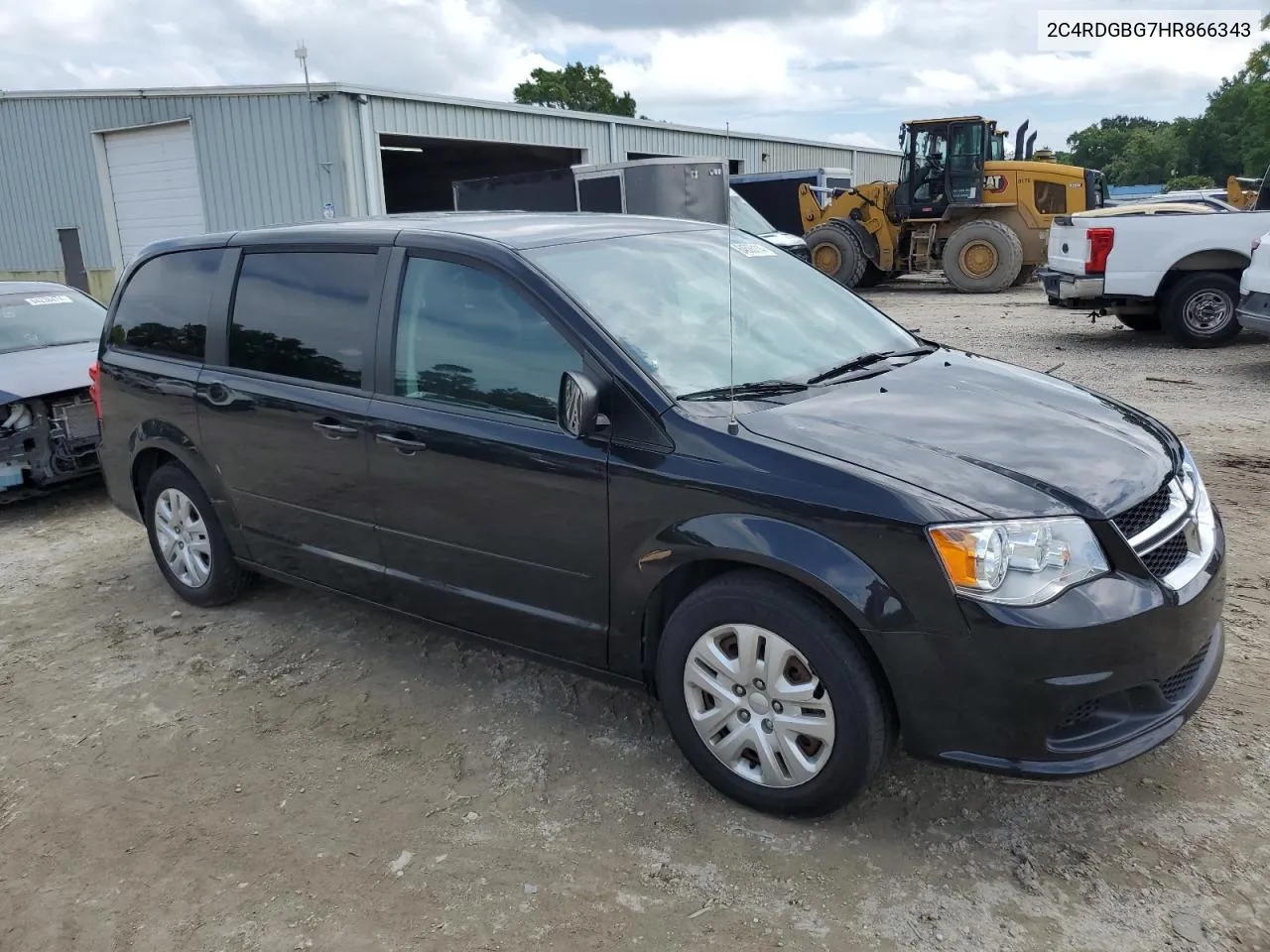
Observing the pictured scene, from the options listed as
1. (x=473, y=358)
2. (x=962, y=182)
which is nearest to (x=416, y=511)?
(x=473, y=358)

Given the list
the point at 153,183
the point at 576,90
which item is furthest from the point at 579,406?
the point at 576,90

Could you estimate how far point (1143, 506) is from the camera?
276 centimetres

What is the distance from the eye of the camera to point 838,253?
772 inches

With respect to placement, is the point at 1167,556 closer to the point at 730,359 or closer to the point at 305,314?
the point at 730,359

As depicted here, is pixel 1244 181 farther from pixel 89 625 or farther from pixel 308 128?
pixel 89 625

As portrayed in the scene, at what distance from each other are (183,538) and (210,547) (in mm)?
230

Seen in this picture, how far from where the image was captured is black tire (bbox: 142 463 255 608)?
179 inches

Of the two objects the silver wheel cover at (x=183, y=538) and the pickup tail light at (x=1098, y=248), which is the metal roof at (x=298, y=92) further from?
the silver wheel cover at (x=183, y=538)

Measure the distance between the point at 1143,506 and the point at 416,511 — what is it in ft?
7.67

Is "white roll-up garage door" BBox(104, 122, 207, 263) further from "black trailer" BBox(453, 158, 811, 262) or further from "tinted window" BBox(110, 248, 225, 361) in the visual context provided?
"tinted window" BBox(110, 248, 225, 361)

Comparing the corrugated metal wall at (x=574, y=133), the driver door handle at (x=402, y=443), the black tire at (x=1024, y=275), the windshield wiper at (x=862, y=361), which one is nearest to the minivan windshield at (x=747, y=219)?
the corrugated metal wall at (x=574, y=133)

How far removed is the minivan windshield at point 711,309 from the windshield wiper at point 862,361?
0.07 feet

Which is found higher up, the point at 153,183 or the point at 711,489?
the point at 153,183

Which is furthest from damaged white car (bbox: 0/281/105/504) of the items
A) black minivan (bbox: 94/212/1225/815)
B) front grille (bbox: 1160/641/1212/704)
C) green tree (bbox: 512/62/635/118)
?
green tree (bbox: 512/62/635/118)
